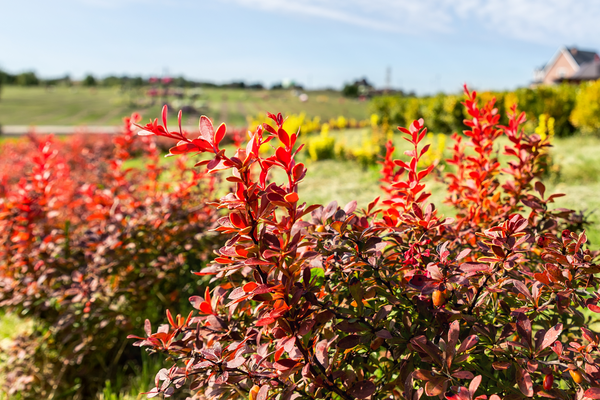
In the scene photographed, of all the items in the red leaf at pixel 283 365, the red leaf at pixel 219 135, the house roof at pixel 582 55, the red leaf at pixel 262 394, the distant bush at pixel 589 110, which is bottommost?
the red leaf at pixel 262 394

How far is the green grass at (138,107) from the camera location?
38.8m

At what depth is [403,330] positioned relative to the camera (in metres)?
1.23

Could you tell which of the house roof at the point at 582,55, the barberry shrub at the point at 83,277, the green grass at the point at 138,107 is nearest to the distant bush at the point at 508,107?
the barberry shrub at the point at 83,277

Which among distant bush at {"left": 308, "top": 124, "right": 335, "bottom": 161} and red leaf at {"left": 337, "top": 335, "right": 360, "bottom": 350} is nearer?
red leaf at {"left": 337, "top": 335, "right": 360, "bottom": 350}

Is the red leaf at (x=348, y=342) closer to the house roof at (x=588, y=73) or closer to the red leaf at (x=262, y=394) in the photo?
the red leaf at (x=262, y=394)

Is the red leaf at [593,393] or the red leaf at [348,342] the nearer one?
the red leaf at [593,393]

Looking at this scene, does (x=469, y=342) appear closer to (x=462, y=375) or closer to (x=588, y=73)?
(x=462, y=375)

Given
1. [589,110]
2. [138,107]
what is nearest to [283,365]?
[589,110]

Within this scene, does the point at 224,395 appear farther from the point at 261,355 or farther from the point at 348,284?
the point at 348,284

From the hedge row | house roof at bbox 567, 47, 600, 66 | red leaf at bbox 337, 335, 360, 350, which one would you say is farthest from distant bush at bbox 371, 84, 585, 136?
house roof at bbox 567, 47, 600, 66

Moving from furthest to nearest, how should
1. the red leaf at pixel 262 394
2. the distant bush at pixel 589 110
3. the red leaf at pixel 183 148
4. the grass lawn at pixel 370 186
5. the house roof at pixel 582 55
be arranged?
the house roof at pixel 582 55 → the distant bush at pixel 589 110 → the grass lawn at pixel 370 186 → the red leaf at pixel 262 394 → the red leaf at pixel 183 148

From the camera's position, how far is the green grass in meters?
38.8

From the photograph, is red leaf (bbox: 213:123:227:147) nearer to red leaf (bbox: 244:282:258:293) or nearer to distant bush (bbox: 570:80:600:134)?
red leaf (bbox: 244:282:258:293)

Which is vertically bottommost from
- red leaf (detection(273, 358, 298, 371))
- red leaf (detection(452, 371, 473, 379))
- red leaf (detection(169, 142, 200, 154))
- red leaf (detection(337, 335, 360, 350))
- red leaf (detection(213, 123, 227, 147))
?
red leaf (detection(273, 358, 298, 371))
